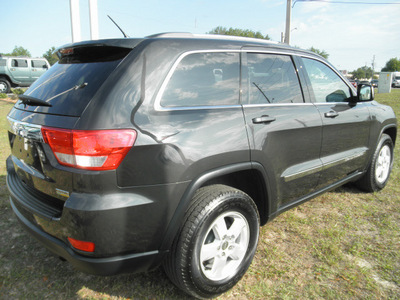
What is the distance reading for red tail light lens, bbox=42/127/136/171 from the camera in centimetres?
170

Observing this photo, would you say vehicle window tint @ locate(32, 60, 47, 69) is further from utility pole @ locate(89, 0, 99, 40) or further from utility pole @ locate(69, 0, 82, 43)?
utility pole @ locate(89, 0, 99, 40)

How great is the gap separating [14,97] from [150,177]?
17361 mm

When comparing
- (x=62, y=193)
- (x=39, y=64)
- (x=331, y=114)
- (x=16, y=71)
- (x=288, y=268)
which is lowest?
(x=288, y=268)

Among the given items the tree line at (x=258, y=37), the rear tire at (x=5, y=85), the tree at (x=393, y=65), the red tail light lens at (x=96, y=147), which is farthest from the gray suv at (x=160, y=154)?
the tree at (x=393, y=65)

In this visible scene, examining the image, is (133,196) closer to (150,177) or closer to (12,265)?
(150,177)

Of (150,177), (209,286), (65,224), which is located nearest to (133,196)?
(150,177)

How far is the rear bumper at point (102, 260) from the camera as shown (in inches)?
69.8

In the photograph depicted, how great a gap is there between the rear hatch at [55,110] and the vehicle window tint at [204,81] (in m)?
0.37

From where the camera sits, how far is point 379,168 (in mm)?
4137

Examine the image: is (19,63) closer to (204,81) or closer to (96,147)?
(204,81)

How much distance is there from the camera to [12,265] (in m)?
2.56

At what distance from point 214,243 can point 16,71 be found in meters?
21.1

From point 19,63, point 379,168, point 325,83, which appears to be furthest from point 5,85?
point 379,168

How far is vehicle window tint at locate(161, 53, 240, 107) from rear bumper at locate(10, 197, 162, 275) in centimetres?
93
